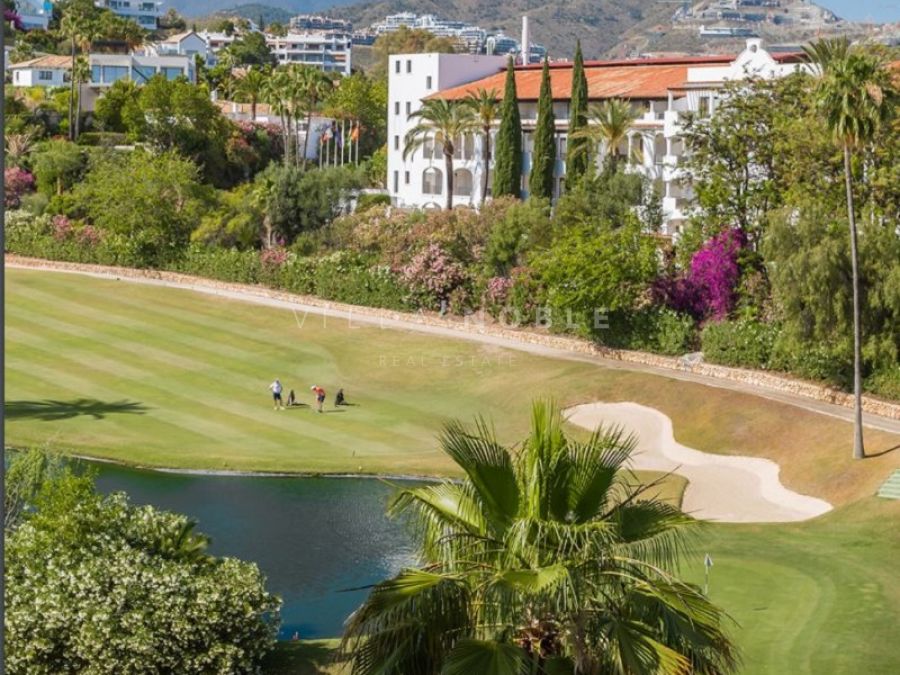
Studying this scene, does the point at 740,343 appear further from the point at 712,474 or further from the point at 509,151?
the point at 509,151

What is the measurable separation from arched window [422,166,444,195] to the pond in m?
62.0

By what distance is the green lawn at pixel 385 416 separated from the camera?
114 ft

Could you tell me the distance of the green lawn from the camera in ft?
114

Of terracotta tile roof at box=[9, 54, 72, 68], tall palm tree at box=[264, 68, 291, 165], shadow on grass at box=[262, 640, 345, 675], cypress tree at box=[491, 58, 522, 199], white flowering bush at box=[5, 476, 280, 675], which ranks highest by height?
terracotta tile roof at box=[9, 54, 72, 68]

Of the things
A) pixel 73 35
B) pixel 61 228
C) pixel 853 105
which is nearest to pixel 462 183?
pixel 61 228

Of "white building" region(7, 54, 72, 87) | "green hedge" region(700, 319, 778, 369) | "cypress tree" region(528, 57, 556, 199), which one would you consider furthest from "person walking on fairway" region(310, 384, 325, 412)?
"white building" region(7, 54, 72, 87)

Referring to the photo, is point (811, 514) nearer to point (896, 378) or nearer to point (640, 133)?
point (896, 378)

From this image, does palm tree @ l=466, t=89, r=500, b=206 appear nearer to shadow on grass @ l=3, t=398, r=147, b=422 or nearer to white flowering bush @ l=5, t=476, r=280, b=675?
shadow on grass @ l=3, t=398, r=147, b=422

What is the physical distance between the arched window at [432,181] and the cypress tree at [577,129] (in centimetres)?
1616

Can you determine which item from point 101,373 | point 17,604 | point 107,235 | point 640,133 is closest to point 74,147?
point 107,235

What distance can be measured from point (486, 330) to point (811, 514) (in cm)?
2838

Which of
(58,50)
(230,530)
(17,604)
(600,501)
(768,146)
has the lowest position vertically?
(230,530)

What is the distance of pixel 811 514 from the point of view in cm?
4659

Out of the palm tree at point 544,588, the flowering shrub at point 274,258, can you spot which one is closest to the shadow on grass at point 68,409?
the flowering shrub at point 274,258
